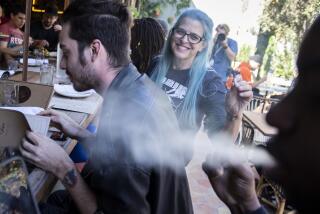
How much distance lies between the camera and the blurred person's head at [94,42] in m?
1.77

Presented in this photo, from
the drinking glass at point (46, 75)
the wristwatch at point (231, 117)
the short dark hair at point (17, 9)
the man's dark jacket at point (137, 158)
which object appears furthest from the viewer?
the short dark hair at point (17, 9)

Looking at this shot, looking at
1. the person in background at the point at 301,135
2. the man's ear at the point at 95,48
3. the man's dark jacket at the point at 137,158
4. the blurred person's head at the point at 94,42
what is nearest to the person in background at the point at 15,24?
the blurred person's head at the point at 94,42

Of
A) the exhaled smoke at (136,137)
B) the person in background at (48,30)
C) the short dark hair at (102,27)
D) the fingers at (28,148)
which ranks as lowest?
the person in background at (48,30)

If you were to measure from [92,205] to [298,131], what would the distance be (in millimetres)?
1110

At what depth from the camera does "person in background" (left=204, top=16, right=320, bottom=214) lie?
0.57 meters

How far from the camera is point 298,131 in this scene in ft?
1.96

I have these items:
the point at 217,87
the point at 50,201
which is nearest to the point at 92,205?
the point at 50,201

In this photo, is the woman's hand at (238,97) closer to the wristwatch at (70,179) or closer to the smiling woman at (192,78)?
the smiling woman at (192,78)

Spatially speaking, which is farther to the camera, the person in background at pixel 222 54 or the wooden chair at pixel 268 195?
the person in background at pixel 222 54

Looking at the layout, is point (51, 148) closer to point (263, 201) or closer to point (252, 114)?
point (263, 201)

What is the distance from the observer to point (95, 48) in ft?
5.82

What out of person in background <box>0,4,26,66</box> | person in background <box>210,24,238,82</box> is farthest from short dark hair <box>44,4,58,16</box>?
person in background <box>210,24,238,82</box>

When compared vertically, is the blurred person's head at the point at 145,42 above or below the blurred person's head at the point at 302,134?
below

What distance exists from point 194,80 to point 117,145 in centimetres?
129
